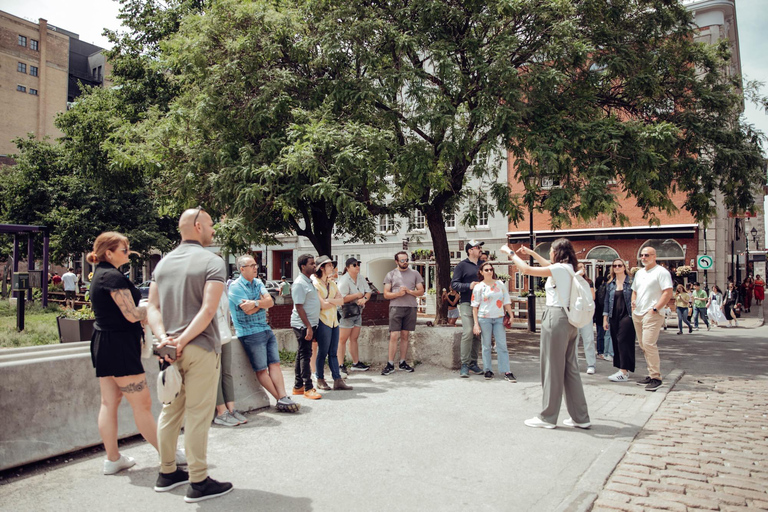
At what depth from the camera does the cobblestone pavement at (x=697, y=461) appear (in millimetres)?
4039

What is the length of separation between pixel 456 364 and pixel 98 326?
6149 millimetres

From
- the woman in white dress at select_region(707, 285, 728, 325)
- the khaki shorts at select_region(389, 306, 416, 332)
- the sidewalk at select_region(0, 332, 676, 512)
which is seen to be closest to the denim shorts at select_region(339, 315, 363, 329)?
the khaki shorts at select_region(389, 306, 416, 332)

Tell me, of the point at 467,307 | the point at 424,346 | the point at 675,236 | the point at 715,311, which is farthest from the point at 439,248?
the point at 675,236

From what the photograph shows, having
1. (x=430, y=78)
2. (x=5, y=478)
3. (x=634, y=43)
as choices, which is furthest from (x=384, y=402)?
(x=634, y=43)

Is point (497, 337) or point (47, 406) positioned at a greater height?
point (497, 337)

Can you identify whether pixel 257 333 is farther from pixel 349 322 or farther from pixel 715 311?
pixel 715 311

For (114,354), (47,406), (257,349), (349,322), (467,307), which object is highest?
(467,307)

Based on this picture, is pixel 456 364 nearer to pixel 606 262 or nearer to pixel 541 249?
pixel 606 262

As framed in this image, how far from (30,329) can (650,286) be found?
1357cm

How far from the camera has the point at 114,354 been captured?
14.3ft

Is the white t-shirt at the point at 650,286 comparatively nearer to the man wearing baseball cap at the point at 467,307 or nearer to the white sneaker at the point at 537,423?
the man wearing baseball cap at the point at 467,307

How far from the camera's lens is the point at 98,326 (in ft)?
14.6

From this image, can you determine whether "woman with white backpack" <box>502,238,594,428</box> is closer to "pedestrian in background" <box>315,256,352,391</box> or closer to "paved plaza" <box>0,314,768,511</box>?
"paved plaza" <box>0,314,768,511</box>

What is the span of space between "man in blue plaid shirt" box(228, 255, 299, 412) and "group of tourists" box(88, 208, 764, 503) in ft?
0.04
